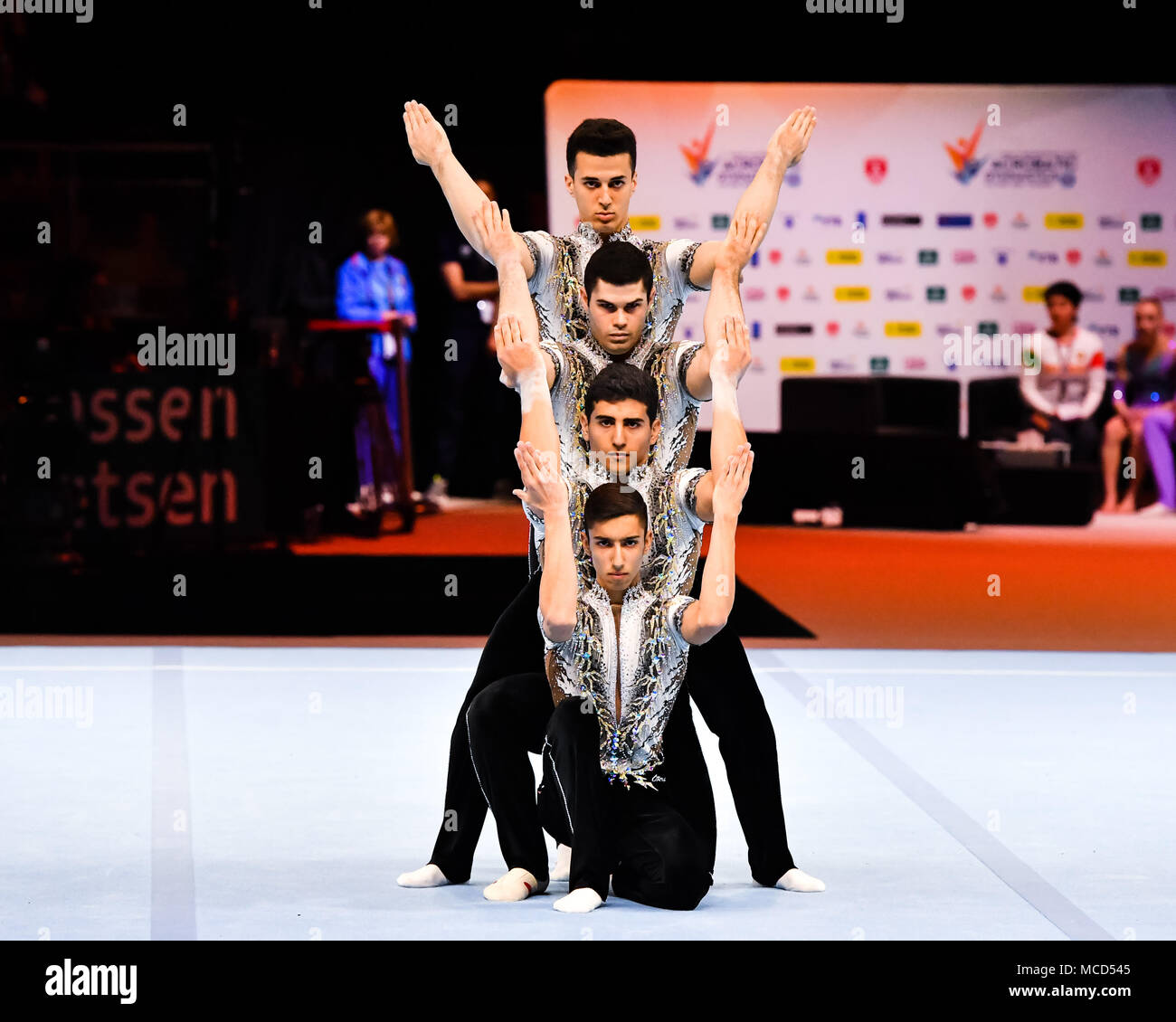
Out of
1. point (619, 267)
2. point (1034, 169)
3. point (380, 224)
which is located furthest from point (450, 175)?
point (1034, 169)

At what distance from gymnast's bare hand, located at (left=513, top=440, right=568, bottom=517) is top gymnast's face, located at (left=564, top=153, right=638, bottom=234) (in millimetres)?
642

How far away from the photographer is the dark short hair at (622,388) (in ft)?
12.9

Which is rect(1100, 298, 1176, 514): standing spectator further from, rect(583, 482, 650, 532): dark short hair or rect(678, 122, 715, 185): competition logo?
rect(583, 482, 650, 532): dark short hair

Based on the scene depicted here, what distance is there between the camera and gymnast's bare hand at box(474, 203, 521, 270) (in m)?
4.09

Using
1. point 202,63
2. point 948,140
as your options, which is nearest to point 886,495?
point 948,140

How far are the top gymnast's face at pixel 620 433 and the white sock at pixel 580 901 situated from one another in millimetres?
879

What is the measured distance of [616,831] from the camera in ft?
12.8

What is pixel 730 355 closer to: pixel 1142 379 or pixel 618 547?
pixel 618 547

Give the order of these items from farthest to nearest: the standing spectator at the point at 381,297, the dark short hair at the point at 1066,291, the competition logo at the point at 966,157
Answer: the competition logo at the point at 966,157, the dark short hair at the point at 1066,291, the standing spectator at the point at 381,297

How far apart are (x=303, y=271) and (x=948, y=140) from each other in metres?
4.84

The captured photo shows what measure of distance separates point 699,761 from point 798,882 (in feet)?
1.10
